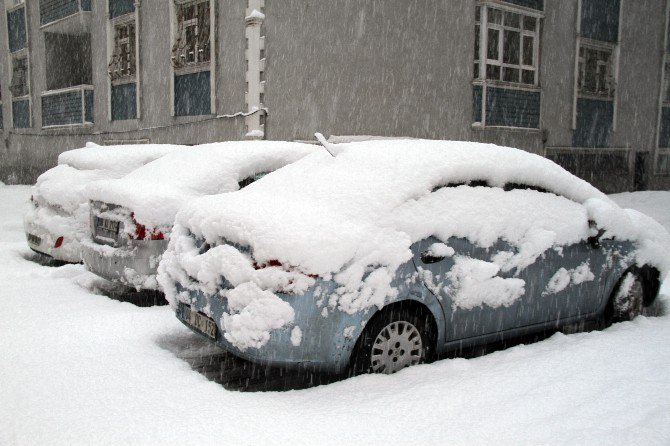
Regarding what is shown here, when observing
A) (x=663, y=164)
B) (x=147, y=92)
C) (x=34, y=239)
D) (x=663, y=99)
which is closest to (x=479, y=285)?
(x=34, y=239)

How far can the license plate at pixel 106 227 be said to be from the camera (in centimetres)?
554

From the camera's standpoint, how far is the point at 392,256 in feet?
12.4

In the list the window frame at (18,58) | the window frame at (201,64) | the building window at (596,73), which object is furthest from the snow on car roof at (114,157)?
the window frame at (18,58)

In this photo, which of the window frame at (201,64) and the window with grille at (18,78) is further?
the window with grille at (18,78)

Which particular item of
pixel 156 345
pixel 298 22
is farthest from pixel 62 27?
pixel 156 345

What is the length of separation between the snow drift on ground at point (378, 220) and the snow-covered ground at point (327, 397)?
475 mm

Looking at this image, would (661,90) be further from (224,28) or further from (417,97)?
(224,28)

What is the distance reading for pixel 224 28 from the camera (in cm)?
1218

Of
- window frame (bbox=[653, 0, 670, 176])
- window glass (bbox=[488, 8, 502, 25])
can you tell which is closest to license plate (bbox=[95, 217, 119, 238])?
window glass (bbox=[488, 8, 502, 25])

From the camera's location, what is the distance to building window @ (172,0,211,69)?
43.2 feet

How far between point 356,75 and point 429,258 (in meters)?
8.73

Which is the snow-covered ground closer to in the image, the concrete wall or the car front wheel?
the car front wheel

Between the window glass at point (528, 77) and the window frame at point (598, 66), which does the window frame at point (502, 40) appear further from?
the window frame at point (598, 66)

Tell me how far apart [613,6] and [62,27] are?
16664 millimetres
